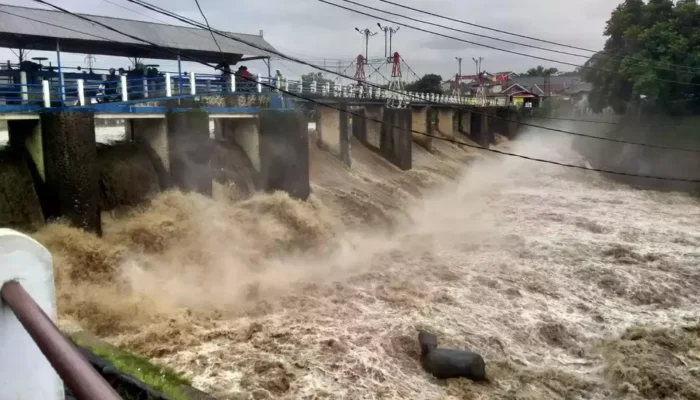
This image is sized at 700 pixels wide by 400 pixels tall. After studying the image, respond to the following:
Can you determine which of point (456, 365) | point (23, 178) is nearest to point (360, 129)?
point (23, 178)

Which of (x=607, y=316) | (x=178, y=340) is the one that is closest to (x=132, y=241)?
(x=178, y=340)

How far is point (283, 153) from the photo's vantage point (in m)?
18.9

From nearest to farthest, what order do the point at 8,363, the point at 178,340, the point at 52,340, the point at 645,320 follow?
1. the point at 52,340
2. the point at 8,363
3. the point at 178,340
4. the point at 645,320

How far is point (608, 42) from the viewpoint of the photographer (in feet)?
146

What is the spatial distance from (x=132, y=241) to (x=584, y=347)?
10.4m

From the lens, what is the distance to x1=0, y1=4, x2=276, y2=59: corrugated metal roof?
58.7ft

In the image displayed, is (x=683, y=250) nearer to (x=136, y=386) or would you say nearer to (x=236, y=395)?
(x=236, y=395)

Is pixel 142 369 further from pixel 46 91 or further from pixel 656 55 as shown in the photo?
pixel 656 55

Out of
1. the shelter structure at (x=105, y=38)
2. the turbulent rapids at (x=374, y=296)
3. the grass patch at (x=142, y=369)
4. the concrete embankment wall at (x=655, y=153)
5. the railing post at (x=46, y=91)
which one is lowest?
the turbulent rapids at (x=374, y=296)

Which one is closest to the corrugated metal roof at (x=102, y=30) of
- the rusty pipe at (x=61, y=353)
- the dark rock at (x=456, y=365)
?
the dark rock at (x=456, y=365)

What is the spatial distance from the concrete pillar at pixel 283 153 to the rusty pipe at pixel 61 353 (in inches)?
655

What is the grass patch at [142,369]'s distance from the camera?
7258 millimetres

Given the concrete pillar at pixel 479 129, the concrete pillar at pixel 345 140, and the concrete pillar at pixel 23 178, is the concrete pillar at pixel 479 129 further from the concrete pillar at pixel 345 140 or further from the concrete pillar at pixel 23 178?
the concrete pillar at pixel 23 178

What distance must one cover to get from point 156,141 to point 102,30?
273 inches
